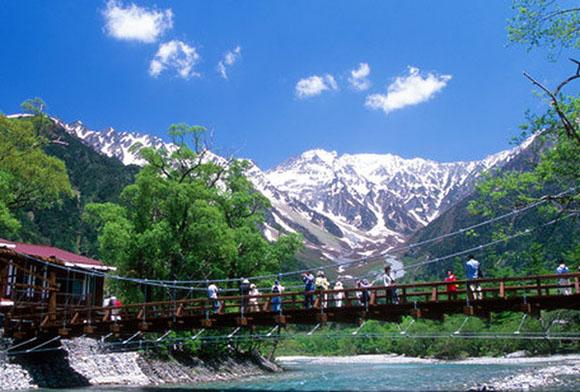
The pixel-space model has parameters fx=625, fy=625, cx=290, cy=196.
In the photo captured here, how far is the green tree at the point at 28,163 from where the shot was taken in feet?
114

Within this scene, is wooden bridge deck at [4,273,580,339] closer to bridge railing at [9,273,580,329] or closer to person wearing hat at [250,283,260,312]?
bridge railing at [9,273,580,329]

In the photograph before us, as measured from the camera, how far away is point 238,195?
1334 inches

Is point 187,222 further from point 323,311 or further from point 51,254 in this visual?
point 323,311

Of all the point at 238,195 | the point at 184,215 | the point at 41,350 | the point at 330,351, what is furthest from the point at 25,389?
the point at 330,351

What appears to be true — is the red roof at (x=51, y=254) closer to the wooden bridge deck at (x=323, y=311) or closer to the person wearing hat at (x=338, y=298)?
the wooden bridge deck at (x=323, y=311)

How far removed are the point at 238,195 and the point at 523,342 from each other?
109 ft

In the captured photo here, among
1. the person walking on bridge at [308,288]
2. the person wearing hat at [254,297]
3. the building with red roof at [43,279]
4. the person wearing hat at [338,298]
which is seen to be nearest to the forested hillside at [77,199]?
the building with red roof at [43,279]

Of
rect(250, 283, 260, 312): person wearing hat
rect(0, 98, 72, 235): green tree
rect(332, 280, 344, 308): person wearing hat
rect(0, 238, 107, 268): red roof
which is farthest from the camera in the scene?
rect(0, 98, 72, 235): green tree

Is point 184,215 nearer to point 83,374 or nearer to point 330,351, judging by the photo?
point 83,374

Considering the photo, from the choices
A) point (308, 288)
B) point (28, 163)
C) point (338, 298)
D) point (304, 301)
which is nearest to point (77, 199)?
point (28, 163)

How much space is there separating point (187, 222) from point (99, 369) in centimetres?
807

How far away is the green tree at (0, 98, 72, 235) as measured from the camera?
34719 mm

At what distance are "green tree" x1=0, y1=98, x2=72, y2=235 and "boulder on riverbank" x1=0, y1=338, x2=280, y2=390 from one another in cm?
1094

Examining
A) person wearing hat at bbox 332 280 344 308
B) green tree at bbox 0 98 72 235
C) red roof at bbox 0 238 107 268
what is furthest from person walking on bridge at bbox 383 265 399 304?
green tree at bbox 0 98 72 235
